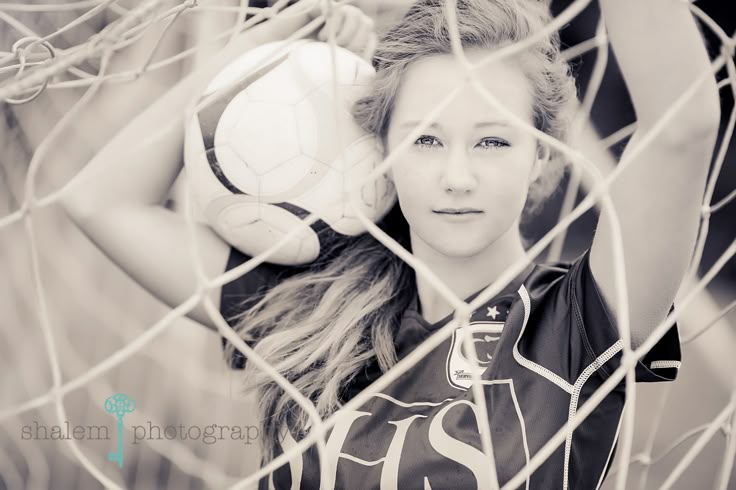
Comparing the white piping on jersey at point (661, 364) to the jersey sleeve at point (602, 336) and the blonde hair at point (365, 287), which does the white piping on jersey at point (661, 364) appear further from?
the blonde hair at point (365, 287)

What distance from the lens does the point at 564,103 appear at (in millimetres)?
958

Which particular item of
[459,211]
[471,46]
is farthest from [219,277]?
[471,46]

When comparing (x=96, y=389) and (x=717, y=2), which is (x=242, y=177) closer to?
(x=96, y=389)

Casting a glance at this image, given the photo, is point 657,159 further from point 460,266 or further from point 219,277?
point 219,277

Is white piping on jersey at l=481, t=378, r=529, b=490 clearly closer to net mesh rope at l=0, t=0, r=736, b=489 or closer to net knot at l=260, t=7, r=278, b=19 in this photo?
net mesh rope at l=0, t=0, r=736, b=489

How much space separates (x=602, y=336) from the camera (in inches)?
29.5

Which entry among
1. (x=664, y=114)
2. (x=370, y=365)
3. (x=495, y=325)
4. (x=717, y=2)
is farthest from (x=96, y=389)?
(x=717, y=2)

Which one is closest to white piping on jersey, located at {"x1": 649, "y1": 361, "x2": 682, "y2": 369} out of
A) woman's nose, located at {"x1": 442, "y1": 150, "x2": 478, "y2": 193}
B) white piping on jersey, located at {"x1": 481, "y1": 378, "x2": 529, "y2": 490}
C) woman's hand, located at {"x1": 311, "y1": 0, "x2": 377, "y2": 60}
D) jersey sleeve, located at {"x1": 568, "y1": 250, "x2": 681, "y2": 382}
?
jersey sleeve, located at {"x1": 568, "y1": 250, "x2": 681, "y2": 382}

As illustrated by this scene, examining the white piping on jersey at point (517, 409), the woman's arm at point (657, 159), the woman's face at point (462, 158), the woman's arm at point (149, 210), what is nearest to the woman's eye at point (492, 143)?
the woman's face at point (462, 158)

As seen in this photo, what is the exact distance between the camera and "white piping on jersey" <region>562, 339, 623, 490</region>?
0.75m

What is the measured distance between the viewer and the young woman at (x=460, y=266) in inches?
26.5

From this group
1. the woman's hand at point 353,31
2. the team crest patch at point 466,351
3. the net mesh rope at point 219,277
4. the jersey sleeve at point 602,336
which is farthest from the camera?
the woman's hand at point 353,31

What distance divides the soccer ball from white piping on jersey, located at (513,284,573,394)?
0.76ft

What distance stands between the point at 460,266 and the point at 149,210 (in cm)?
43
